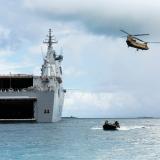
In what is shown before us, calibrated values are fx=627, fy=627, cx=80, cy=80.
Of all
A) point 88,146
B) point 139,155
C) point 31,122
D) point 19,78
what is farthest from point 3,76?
point 139,155

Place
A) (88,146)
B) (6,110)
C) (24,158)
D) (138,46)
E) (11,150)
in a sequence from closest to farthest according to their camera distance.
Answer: (138,46)
(24,158)
(11,150)
(88,146)
(6,110)

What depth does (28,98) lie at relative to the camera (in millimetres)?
120250

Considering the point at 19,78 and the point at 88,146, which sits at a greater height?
the point at 19,78

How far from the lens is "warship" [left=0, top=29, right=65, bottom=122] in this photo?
393 ft

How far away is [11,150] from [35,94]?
56319 mm

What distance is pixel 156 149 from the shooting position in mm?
66375

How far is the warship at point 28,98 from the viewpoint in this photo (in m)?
120

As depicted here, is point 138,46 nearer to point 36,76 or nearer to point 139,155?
point 139,155

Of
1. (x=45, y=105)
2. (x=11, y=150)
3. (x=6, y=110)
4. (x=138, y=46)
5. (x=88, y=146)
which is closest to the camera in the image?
(x=138, y=46)

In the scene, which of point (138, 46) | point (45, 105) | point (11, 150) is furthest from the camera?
point (45, 105)

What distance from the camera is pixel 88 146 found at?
69.4 m

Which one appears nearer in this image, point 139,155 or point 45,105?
point 139,155

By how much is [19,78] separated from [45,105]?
43.4 feet

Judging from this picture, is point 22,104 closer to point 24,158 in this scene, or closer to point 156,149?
point 156,149
